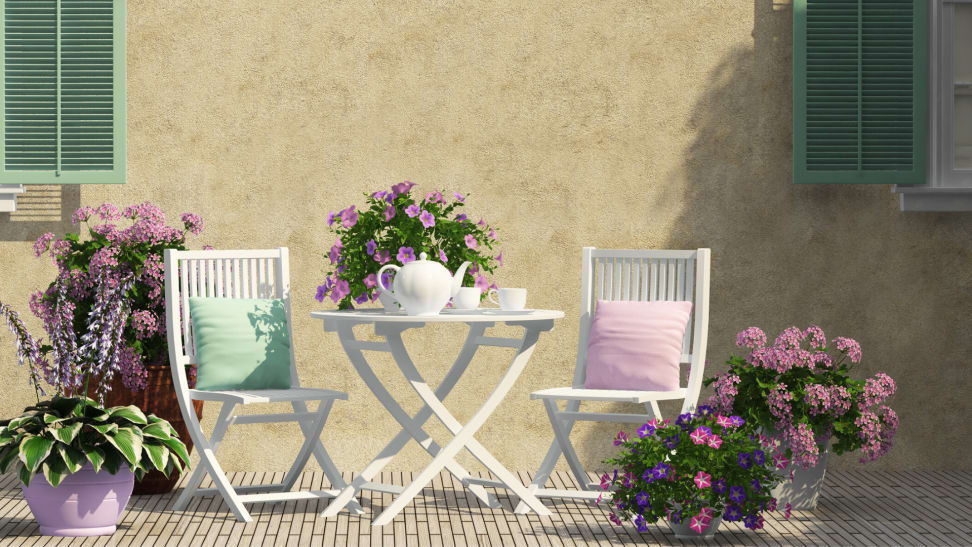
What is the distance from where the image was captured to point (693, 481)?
3.81 m

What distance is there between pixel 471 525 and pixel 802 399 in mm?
1333

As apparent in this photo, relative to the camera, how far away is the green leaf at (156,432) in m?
4.04

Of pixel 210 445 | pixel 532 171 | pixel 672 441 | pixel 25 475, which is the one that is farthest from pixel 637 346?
pixel 25 475

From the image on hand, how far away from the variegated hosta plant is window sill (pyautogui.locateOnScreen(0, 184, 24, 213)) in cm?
133

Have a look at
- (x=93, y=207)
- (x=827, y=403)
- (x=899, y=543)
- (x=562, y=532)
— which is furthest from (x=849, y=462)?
(x=93, y=207)

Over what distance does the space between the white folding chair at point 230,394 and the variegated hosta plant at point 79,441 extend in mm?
192

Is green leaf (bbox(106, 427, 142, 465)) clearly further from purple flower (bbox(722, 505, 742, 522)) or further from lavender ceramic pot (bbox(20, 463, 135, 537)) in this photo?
purple flower (bbox(722, 505, 742, 522))

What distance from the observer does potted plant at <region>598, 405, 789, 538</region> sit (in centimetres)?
381

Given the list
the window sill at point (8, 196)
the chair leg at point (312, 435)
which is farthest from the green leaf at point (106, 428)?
the window sill at point (8, 196)

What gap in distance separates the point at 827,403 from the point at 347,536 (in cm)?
184

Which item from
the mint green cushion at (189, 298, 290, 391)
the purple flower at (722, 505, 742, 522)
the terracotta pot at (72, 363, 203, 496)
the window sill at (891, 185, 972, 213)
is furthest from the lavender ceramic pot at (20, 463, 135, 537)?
the window sill at (891, 185, 972, 213)

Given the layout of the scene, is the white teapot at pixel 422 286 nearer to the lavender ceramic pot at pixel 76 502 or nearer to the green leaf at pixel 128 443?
the green leaf at pixel 128 443

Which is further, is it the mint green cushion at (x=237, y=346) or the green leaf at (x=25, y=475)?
the mint green cushion at (x=237, y=346)

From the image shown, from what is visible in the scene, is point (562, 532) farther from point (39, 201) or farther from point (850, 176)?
point (39, 201)
